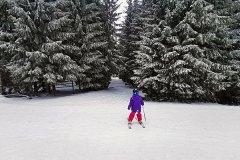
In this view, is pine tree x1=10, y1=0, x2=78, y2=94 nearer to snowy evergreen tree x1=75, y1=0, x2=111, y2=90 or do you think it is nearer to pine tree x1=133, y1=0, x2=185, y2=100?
snowy evergreen tree x1=75, y1=0, x2=111, y2=90

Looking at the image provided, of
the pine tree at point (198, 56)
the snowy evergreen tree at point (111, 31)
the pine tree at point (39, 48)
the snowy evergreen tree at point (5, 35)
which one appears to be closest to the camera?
the pine tree at point (198, 56)

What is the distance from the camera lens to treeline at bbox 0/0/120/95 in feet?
53.4

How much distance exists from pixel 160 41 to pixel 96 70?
7.04 m

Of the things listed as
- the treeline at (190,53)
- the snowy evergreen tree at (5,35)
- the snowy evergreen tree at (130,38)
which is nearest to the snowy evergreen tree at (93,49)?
the treeline at (190,53)

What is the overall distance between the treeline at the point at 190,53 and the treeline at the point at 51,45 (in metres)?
5.81

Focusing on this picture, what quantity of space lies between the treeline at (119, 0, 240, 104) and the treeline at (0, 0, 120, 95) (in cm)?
581

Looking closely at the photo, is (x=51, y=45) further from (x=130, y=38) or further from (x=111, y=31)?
(x=130, y=38)

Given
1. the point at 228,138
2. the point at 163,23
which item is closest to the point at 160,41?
the point at 163,23

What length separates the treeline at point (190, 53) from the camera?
14.1 meters

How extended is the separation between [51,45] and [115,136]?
Answer: 37.1 ft

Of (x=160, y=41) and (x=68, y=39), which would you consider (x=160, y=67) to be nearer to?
(x=160, y=41)

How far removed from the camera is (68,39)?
62.7ft

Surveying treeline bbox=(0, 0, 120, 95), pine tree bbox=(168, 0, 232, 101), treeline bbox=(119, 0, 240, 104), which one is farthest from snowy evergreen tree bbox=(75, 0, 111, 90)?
pine tree bbox=(168, 0, 232, 101)

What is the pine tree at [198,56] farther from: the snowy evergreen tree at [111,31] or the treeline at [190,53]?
the snowy evergreen tree at [111,31]
